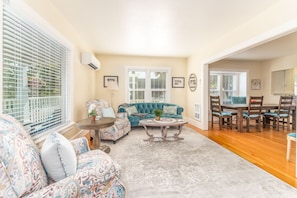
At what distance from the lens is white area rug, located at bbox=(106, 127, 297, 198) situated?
1885 mm

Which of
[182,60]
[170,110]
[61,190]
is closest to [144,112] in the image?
[170,110]

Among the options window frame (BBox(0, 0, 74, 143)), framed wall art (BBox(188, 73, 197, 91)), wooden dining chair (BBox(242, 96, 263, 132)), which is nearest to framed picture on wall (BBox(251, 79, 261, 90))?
wooden dining chair (BBox(242, 96, 263, 132))

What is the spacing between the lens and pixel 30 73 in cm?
215

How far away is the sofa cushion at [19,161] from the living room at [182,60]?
3.74 feet

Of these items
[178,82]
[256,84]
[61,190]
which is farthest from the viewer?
[256,84]

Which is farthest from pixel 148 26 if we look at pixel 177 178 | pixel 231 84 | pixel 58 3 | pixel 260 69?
pixel 260 69

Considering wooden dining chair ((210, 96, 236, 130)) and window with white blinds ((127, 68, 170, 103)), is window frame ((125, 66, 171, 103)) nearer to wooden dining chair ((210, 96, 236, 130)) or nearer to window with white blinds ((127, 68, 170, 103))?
window with white blinds ((127, 68, 170, 103))

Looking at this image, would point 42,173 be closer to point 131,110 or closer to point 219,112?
point 131,110

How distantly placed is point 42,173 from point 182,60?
19.3 ft

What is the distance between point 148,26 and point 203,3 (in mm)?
1192

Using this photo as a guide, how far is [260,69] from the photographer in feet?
23.4

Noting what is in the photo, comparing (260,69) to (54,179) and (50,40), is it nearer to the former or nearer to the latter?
(50,40)

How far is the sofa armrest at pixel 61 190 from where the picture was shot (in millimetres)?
983

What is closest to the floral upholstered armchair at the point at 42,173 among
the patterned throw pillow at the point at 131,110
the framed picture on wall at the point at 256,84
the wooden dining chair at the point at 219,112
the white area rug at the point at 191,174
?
the white area rug at the point at 191,174
